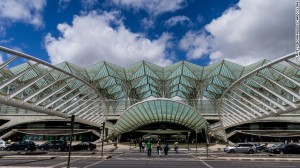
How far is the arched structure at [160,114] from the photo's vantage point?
204 feet

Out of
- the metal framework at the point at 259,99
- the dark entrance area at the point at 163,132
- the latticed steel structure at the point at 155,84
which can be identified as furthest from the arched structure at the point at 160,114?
the metal framework at the point at 259,99

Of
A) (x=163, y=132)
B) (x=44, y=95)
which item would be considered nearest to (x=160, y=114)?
(x=163, y=132)

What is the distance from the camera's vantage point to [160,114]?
6494 cm

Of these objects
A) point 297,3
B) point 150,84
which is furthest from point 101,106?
point 297,3

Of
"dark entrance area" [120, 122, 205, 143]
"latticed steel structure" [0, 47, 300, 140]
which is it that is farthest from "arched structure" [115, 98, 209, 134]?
"dark entrance area" [120, 122, 205, 143]

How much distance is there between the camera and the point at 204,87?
3573 inches

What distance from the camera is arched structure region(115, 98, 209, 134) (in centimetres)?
6212

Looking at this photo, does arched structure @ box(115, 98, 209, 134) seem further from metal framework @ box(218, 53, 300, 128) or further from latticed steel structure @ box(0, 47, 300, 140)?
metal framework @ box(218, 53, 300, 128)

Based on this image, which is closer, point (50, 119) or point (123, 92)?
point (50, 119)

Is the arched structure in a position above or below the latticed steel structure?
below

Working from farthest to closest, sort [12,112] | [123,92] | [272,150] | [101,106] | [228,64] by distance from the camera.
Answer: [123,92] → [12,112] → [228,64] → [101,106] → [272,150]

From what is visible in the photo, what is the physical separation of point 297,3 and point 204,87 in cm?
6944

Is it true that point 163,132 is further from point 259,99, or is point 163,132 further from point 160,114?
point 259,99

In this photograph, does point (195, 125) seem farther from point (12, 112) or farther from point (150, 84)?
point (12, 112)
